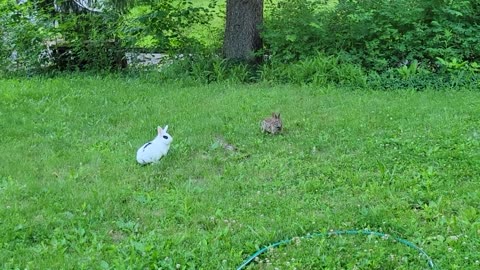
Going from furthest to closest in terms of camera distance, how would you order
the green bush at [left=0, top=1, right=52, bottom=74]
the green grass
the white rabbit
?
the green bush at [left=0, top=1, right=52, bottom=74]
the white rabbit
the green grass

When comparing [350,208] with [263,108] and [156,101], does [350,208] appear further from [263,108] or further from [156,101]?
[156,101]

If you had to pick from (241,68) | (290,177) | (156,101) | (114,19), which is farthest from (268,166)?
(114,19)

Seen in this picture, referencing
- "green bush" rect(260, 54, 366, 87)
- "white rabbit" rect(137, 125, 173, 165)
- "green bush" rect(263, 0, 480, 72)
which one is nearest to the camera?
"white rabbit" rect(137, 125, 173, 165)

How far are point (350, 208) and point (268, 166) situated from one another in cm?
87

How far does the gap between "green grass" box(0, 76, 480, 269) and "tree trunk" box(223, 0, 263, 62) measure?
5.00ft

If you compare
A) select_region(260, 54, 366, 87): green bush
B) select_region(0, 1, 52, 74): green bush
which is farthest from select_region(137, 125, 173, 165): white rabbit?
select_region(0, 1, 52, 74): green bush

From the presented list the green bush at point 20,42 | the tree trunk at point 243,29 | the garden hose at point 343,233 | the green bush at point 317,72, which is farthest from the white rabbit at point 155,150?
the green bush at point 20,42

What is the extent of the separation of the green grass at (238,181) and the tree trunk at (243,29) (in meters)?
1.52

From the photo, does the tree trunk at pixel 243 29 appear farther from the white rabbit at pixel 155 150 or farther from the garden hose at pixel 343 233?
the garden hose at pixel 343 233

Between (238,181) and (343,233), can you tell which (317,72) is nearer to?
(238,181)

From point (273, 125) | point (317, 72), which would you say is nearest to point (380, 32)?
point (317, 72)

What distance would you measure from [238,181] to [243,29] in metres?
3.88

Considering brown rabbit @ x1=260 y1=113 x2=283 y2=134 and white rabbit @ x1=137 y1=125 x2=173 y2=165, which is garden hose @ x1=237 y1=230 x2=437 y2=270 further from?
brown rabbit @ x1=260 y1=113 x2=283 y2=134

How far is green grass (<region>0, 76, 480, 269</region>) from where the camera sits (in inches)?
117
